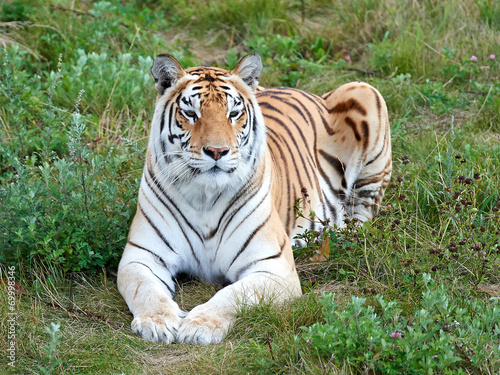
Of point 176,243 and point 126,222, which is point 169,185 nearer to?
point 176,243

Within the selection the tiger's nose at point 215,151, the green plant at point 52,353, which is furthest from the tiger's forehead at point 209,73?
the green plant at point 52,353

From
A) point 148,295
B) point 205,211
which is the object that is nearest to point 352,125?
point 205,211

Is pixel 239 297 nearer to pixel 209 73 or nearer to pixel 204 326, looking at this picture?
pixel 204 326

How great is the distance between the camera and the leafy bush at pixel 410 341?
2879mm

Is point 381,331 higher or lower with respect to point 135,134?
higher

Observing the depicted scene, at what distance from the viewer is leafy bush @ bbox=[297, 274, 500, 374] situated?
2879 millimetres

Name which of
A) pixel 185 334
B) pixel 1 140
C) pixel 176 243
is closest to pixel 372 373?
pixel 185 334

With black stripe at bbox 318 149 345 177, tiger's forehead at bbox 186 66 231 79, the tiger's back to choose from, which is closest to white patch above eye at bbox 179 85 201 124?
tiger's forehead at bbox 186 66 231 79

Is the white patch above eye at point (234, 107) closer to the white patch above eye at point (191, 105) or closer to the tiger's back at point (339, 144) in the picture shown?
the white patch above eye at point (191, 105)

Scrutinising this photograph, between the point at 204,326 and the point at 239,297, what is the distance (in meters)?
0.29

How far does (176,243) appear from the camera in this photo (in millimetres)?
4000

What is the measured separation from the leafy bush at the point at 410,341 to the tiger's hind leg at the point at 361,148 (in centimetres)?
210

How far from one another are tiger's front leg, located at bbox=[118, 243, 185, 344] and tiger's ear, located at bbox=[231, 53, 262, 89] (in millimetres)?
1155

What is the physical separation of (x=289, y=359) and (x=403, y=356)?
1.67 feet
